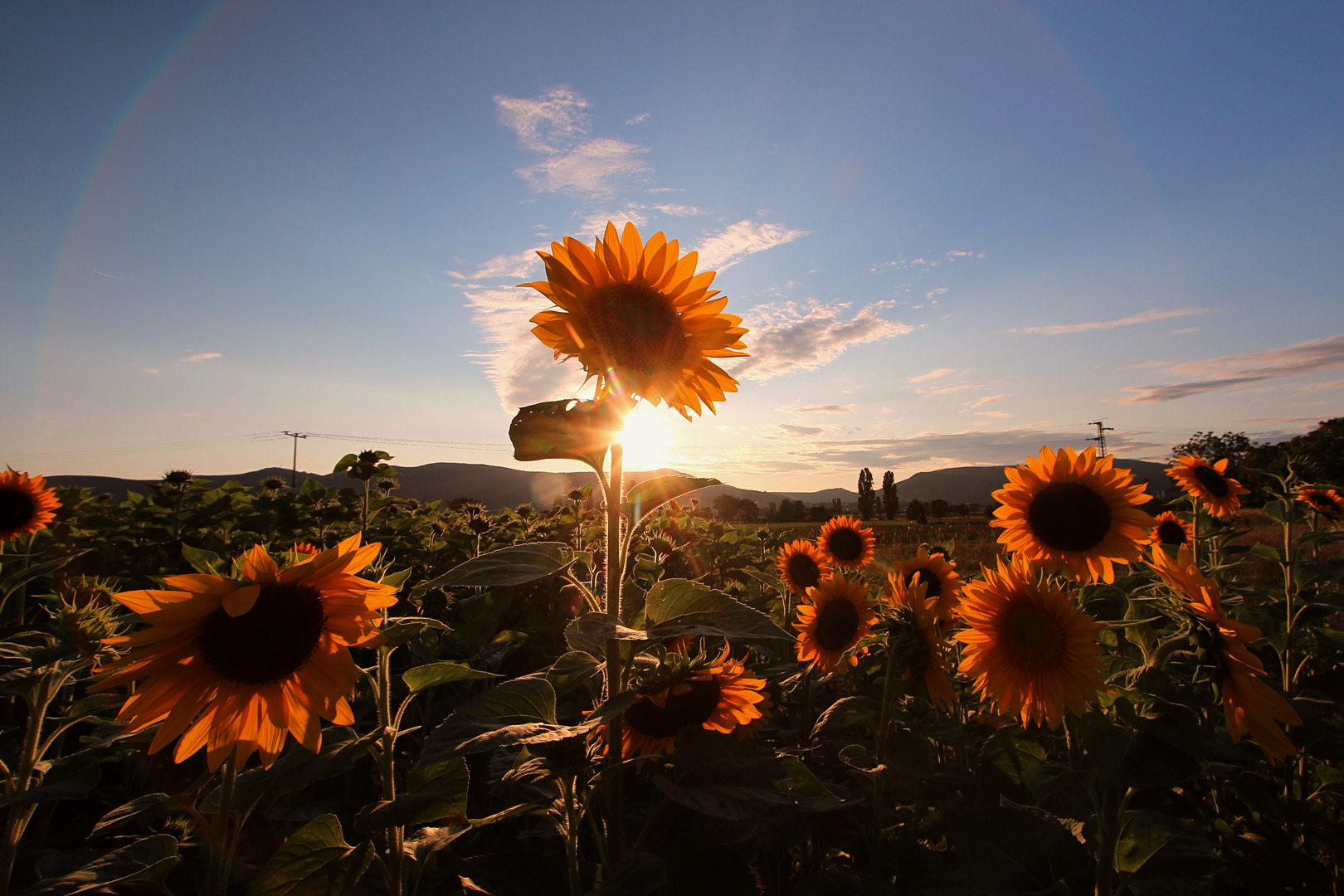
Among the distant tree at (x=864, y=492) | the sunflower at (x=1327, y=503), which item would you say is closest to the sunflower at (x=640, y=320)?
the sunflower at (x=1327, y=503)

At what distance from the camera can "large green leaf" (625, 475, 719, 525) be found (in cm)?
157

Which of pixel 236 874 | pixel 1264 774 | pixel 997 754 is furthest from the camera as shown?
pixel 1264 774

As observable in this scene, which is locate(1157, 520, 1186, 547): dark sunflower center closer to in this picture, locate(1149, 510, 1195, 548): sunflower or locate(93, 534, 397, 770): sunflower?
locate(1149, 510, 1195, 548): sunflower

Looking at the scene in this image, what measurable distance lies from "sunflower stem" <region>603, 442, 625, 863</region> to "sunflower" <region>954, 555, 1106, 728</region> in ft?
4.31

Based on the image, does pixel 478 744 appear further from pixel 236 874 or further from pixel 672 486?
pixel 236 874

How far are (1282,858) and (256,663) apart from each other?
3.55 m

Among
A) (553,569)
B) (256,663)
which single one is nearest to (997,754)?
(553,569)

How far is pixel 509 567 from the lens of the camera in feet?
4.42

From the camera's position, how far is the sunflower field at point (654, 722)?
4.67ft

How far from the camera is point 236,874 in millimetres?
1898

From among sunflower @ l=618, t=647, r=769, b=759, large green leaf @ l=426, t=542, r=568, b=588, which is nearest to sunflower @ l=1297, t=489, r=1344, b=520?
sunflower @ l=618, t=647, r=769, b=759

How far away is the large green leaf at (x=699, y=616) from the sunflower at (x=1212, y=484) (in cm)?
499

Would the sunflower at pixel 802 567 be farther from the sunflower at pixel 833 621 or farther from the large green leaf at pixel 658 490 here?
the large green leaf at pixel 658 490

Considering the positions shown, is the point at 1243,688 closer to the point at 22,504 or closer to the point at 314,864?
the point at 314,864
